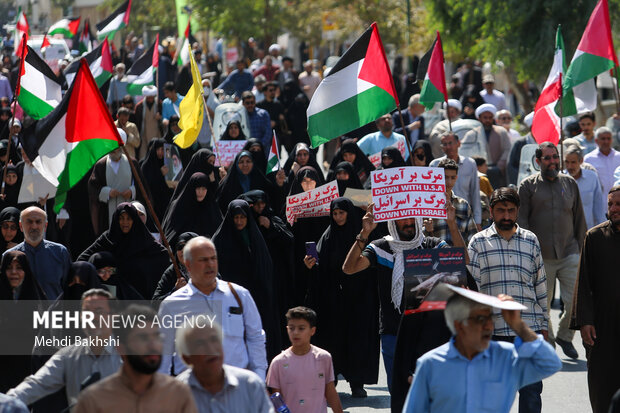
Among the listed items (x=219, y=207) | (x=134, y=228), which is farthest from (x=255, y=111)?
(x=134, y=228)

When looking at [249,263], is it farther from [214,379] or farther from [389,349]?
[214,379]

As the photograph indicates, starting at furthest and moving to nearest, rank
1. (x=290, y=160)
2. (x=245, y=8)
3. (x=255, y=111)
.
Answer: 1. (x=245, y=8)
2. (x=255, y=111)
3. (x=290, y=160)

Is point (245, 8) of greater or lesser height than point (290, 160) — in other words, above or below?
above

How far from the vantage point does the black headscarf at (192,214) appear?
11.3 metres

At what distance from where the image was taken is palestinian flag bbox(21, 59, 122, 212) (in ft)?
27.3

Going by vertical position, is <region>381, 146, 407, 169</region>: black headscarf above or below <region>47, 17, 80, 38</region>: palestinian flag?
below

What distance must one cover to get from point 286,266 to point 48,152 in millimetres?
2359

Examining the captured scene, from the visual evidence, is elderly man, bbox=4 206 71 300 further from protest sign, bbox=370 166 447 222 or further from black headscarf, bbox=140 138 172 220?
black headscarf, bbox=140 138 172 220

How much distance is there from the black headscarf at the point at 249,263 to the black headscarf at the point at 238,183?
144 inches

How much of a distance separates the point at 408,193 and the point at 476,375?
9.85 ft

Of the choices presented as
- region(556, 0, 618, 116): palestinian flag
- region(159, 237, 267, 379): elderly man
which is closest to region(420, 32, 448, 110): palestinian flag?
region(556, 0, 618, 116): palestinian flag

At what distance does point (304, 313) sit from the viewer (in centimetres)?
701

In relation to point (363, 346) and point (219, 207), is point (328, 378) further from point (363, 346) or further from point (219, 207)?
point (219, 207)

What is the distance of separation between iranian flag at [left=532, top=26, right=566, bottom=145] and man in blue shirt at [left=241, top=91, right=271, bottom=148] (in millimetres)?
5728
